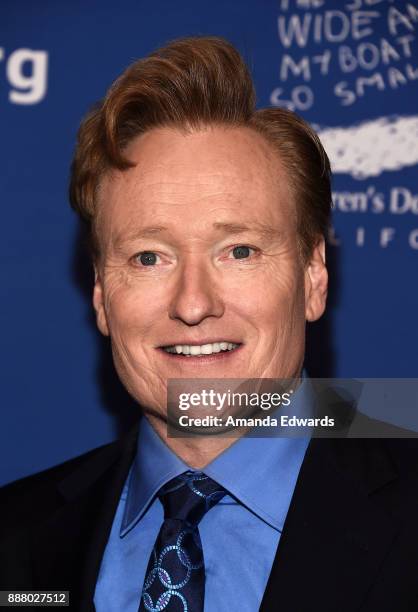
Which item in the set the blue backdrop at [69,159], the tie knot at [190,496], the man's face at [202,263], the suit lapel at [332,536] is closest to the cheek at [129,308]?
the man's face at [202,263]

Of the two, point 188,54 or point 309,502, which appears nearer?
point 309,502

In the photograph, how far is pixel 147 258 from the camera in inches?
85.6

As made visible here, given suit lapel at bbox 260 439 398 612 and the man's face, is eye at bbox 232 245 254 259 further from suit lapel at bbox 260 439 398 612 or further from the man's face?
suit lapel at bbox 260 439 398 612

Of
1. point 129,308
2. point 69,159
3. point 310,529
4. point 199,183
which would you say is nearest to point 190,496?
point 310,529

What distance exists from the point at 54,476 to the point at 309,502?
2.66 feet

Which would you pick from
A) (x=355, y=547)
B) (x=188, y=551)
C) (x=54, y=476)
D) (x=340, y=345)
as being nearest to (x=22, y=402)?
(x=54, y=476)

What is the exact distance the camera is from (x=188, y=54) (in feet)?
7.38

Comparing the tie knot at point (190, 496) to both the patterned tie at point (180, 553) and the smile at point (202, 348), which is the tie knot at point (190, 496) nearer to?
the patterned tie at point (180, 553)

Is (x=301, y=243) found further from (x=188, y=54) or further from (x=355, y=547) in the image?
(x=355, y=547)

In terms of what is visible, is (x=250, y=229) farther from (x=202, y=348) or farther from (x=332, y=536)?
(x=332, y=536)

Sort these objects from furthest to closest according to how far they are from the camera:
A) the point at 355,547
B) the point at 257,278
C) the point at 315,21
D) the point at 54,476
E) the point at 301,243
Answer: the point at 315,21 → the point at 54,476 → the point at 301,243 → the point at 257,278 → the point at 355,547

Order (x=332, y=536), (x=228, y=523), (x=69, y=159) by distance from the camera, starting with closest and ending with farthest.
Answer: (x=332, y=536)
(x=228, y=523)
(x=69, y=159)

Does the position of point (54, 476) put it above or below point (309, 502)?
below

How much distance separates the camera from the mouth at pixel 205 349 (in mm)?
2131
